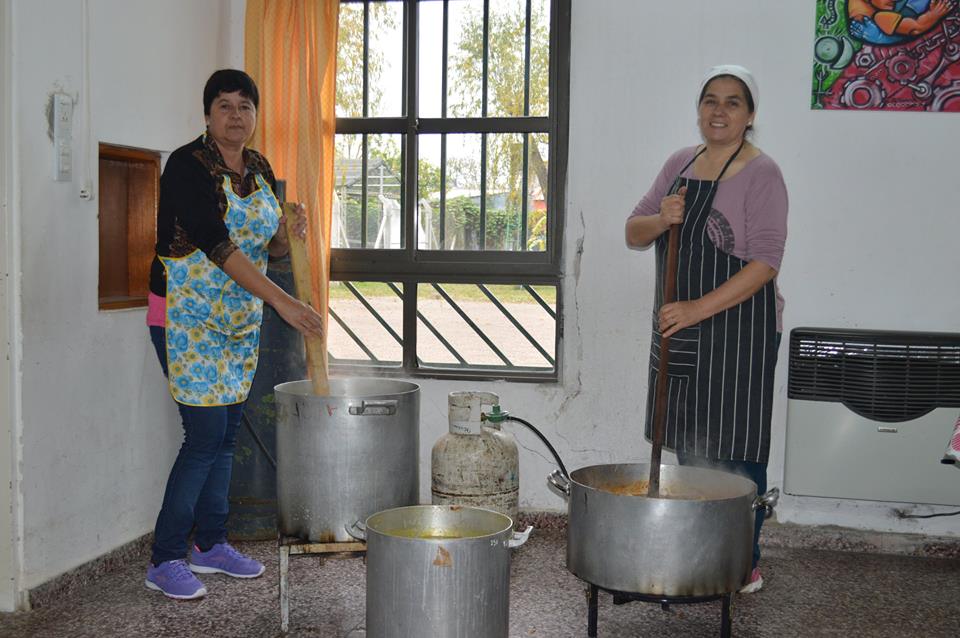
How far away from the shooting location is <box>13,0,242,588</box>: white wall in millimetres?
2668

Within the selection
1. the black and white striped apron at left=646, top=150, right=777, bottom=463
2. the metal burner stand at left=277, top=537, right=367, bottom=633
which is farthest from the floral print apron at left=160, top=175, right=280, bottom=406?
the black and white striped apron at left=646, top=150, right=777, bottom=463

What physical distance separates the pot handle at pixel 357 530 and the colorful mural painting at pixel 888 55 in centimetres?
219

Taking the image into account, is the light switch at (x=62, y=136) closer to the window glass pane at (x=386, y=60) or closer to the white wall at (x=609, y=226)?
the white wall at (x=609, y=226)

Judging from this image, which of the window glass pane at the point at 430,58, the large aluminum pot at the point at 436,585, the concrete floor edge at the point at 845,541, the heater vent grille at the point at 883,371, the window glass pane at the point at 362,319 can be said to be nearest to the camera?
the large aluminum pot at the point at 436,585

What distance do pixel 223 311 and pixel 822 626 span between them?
1.95m

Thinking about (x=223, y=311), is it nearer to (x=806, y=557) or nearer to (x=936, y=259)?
(x=806, y=557)

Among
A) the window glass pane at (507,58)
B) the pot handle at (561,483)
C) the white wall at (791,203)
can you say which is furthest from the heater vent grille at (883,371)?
the window glass pane at (507,58)

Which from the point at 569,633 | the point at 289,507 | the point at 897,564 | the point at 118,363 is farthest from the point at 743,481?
the point at 118,363

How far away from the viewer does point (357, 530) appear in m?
2.44

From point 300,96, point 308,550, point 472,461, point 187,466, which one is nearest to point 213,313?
point 187,466

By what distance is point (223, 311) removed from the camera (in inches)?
109

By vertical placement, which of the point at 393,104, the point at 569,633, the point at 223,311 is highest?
the point at 393,104

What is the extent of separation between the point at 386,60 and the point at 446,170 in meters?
0.49

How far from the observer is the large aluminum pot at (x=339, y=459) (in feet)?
7.96
